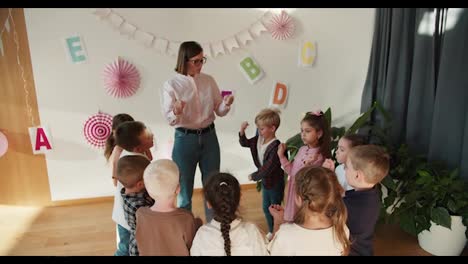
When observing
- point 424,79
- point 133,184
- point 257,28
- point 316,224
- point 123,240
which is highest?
point 257,28

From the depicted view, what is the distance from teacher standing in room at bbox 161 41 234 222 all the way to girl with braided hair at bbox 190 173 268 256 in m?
0.69

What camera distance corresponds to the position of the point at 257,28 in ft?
9.02

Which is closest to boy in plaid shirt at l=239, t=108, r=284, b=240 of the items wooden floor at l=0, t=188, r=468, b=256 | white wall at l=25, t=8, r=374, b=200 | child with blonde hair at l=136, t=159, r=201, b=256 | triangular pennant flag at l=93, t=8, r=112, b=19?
wooden floor at l=0, t=188, r=468, b=256

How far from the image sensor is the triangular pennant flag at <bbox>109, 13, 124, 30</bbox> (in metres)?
2.53

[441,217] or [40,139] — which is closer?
[441,217]

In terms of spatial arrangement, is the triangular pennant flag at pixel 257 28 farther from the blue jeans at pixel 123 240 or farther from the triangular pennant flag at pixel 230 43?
the blue jeans at pixel 123 240

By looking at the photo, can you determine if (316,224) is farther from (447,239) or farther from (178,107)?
(447,239)

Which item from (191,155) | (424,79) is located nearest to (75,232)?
(191,155)

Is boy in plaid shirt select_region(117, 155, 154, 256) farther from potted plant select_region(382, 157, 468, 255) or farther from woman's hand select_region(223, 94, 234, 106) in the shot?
potted plant select_region(382, 157, 468, 255)

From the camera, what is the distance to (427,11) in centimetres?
A: 235

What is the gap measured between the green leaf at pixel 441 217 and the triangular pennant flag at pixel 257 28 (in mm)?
1614

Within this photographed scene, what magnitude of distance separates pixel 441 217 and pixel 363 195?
781 millimetres

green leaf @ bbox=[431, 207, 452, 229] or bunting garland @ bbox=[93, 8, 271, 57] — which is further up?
bunting garland @ bbox=[93, 8, 271, 57]
